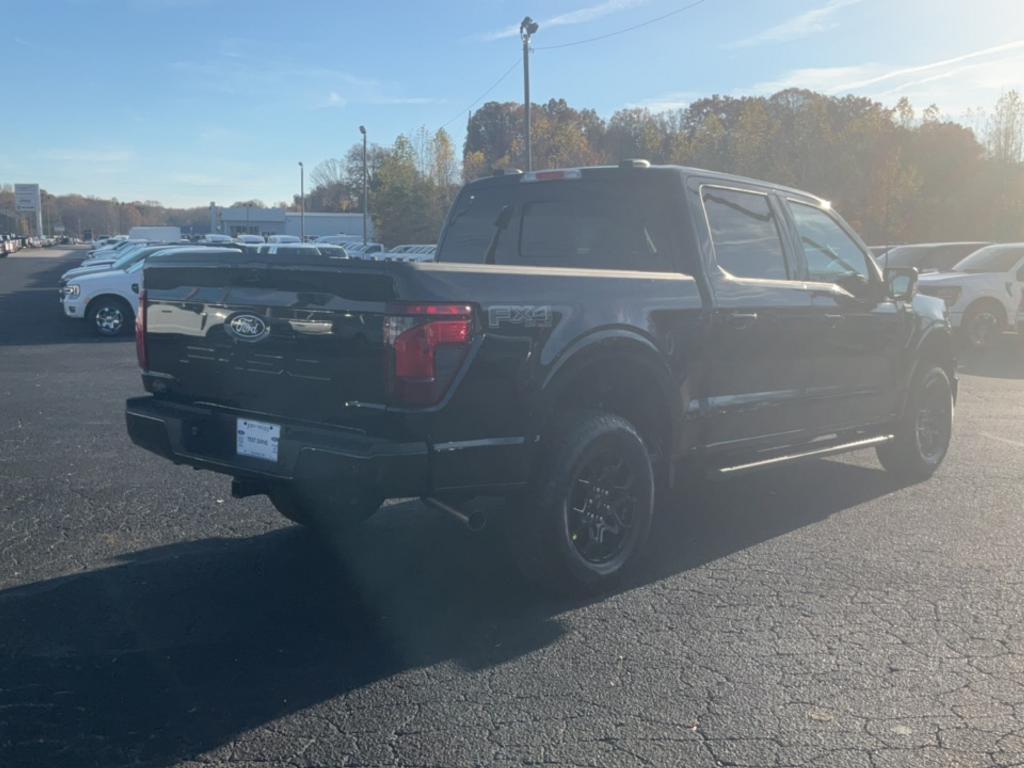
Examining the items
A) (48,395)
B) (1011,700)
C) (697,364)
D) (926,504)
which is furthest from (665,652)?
(48,395)

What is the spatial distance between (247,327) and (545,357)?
53.5 inches

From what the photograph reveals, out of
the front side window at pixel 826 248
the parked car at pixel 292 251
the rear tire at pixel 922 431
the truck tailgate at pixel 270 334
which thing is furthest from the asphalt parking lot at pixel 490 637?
the parked car at pixel 292 251

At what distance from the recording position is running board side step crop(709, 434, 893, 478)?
5883mm

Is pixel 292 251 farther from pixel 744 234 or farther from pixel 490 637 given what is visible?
pixel 490 637

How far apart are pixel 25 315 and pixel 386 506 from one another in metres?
18.6

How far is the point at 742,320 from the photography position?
5.82 m

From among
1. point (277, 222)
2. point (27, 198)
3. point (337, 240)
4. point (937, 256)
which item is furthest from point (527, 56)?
point (27, 198)

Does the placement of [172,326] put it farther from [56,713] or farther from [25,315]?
[25,315]

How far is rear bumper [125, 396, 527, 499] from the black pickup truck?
0.01 meters

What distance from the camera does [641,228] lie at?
19.2ft

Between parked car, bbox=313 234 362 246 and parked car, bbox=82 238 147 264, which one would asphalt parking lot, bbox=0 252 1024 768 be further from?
parked car, bbox=313 234 362 246

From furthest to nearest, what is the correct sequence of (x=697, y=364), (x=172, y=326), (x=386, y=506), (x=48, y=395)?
1. (x=48, y=395)
2. (x=386, y=506)
3. (x=697, y=364)
4. (x=172, y=326)

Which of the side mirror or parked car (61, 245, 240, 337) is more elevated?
the side mirror

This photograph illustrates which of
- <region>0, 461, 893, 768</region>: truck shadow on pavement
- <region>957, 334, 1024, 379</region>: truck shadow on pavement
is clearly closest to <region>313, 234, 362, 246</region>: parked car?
<region>957, 334, 1024, 379</region>: truck shadow on pavement
